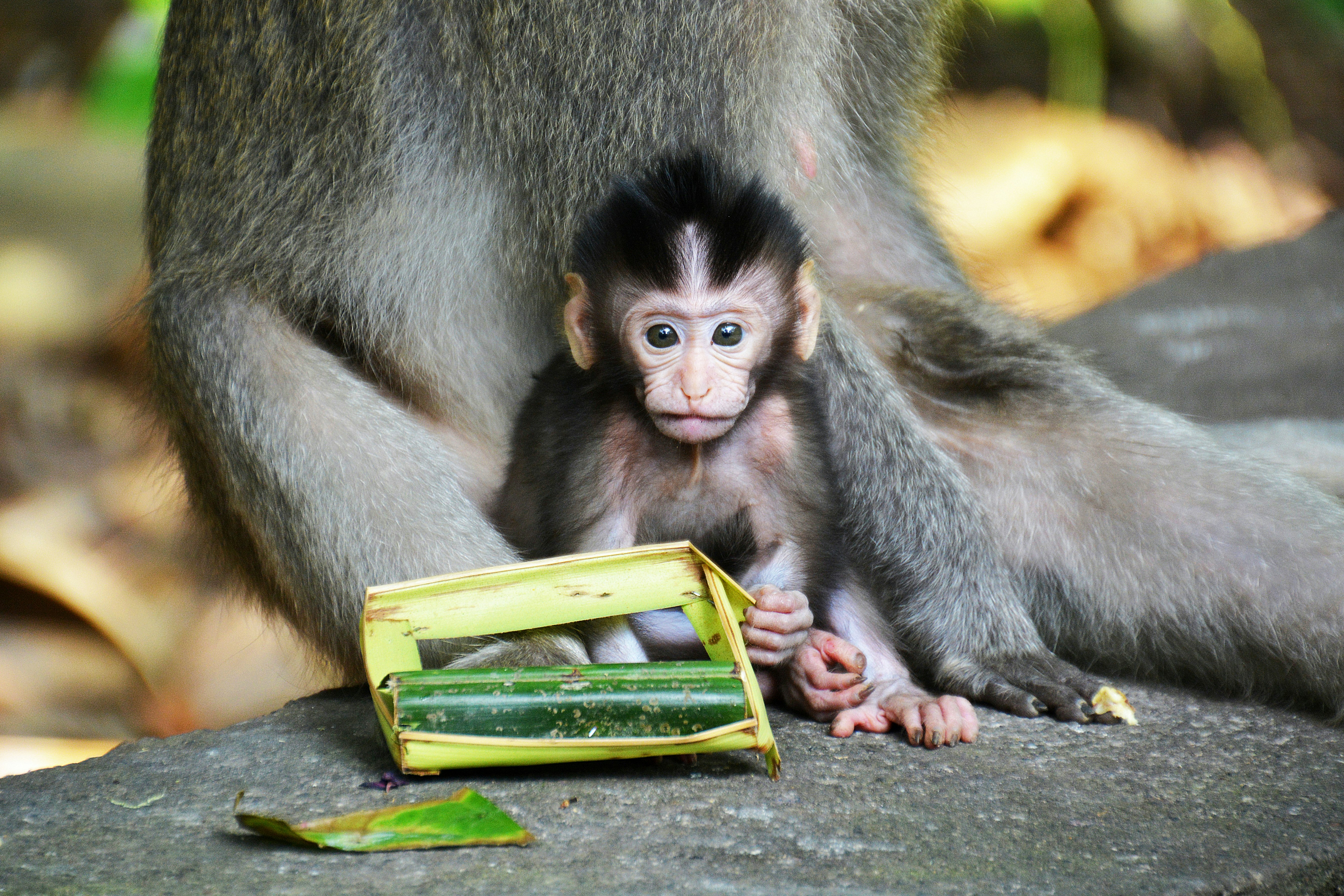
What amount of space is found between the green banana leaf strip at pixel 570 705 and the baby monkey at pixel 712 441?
0.41 meters

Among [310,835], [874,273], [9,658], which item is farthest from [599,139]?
[9,658]

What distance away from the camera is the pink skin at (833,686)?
2342mm

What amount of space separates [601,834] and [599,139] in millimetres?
1387

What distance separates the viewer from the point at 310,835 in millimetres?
1737

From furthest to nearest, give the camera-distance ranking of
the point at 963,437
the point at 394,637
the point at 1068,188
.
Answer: the point at 1068,188, the point at 963,437, the point at 394,637

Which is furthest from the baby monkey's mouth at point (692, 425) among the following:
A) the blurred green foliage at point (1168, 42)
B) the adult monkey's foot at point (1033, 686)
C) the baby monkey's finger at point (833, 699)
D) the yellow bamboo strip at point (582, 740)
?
the blurred green foliage at point (1168, 42)

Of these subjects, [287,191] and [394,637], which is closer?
[394,637]

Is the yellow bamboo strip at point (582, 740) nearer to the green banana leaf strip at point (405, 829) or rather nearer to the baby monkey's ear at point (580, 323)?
the green banana leaf strip at point (405, 829)

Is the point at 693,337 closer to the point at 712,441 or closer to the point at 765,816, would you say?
the point at 712,441

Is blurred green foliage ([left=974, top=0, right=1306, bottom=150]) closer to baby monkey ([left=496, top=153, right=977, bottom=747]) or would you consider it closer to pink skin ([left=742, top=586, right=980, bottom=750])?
baby monkey ([left=496, top=153, right=977, bottom=747])

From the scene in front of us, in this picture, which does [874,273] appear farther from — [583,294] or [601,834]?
[601,834]

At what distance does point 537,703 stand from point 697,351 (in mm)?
762

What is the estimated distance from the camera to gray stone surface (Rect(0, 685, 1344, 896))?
5.55ft

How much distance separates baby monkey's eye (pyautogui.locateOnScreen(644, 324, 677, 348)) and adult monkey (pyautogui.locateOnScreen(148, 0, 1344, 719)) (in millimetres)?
342
